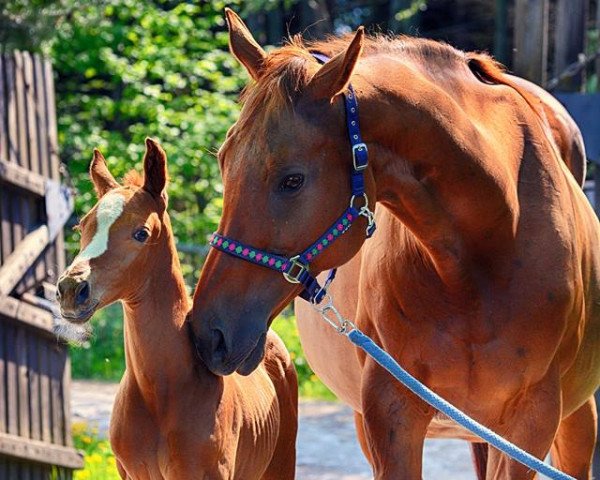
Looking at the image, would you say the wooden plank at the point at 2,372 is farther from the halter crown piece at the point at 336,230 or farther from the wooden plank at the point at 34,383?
the halter crown piece at the point at 336,230

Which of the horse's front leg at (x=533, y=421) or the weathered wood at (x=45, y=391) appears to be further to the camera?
the weathered wood at (x=45, y=391)

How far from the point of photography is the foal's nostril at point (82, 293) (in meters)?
3.34

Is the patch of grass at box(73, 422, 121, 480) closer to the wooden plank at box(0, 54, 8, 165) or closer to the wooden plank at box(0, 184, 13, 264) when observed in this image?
the wooden plank at box(0, 184, 13, 264)

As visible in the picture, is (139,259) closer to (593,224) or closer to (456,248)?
(456,248)

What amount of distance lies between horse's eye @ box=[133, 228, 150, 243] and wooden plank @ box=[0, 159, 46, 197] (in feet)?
7.11

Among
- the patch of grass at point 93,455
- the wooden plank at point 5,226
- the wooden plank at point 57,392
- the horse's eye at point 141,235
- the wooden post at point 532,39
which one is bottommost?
the patch of grass at point 93,455

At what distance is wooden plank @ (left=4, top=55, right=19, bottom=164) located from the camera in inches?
223

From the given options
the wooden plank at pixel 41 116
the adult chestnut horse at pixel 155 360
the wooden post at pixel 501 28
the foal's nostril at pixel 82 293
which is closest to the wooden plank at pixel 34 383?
the wooden plank at pixel 41 116

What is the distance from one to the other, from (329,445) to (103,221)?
4.41m

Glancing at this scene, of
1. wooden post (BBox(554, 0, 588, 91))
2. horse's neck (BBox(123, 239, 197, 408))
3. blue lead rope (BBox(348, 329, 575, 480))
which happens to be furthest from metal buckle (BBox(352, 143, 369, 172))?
wooden post (BBox(554, 0, 588, 91))

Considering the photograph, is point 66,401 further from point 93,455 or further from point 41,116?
point 41,116

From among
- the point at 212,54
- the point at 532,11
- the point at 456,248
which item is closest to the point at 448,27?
the point at 212,54

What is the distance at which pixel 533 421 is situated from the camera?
318 cm

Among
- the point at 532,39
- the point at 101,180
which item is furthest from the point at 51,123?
the point at 532,39
